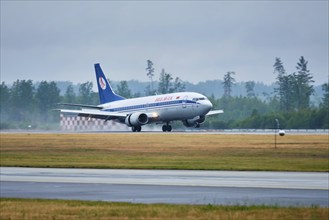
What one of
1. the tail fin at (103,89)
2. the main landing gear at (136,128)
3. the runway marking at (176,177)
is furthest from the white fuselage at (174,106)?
the runway marking at (176,177)

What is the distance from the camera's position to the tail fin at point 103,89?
105 m

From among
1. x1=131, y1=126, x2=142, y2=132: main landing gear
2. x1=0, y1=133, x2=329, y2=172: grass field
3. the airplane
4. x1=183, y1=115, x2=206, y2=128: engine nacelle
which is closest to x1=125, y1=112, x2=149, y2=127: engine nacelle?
the airplane

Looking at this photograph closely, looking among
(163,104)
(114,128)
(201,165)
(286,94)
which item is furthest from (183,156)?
(286,94)

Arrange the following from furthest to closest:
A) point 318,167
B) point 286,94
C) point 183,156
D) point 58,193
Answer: point 286,94 < point 183,156 < point 318,167 < point 58,193

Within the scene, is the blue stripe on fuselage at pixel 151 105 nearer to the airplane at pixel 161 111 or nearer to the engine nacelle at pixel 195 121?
the airplane at pixel 161 111

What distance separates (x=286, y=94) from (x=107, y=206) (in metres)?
142

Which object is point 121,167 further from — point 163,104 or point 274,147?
point 163,104

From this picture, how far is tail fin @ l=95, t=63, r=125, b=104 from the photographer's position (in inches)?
Answer: 4144

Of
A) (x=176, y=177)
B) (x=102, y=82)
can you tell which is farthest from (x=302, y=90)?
(x=176, y=177)

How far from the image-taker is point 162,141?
67812 millimetres

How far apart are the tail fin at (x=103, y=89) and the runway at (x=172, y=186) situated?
67198 millimetres

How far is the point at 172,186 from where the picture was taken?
29.4m

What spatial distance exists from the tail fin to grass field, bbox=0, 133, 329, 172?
3746 cm

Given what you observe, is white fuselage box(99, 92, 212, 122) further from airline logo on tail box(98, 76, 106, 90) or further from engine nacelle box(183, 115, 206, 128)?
airline logo on tail box(98, 76, 106, 90)
